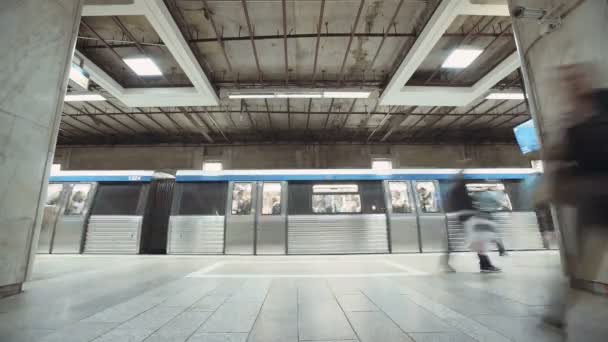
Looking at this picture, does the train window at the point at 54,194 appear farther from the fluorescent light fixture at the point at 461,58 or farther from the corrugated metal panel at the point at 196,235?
the fluorescent light fixture at the point at 461,58

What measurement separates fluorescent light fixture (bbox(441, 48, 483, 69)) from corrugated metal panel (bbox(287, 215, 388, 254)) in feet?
19.8

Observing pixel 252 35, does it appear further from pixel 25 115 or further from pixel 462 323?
pixel 462 323

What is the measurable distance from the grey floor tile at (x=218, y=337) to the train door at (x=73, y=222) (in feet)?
A: 23.5

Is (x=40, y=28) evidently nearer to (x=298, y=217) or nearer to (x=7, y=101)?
(x=7, y=101)

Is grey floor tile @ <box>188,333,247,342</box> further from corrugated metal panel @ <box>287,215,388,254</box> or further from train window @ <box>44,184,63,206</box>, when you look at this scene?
train window @ <box>44,184,63,206</box>

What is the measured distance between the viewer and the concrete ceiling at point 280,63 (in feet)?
21.4

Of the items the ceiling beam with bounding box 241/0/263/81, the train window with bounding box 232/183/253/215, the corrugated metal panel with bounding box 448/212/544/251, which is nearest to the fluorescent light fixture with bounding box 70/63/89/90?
the ceiling beam with bounding box 241/0/263/81

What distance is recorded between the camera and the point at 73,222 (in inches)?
265

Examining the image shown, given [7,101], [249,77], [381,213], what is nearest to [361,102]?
[249,77]

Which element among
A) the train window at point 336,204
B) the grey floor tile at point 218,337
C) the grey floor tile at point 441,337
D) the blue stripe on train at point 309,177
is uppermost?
the blue stripe on train at point 309,177

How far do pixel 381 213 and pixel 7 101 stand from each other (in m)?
7.28

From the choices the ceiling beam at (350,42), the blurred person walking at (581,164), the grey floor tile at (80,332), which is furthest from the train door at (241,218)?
the blurred person walking at (581,164)

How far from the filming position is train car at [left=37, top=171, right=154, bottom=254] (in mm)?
6664

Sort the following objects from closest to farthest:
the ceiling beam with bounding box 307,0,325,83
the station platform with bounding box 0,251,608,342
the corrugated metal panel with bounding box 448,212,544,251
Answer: the station platform with bounding box 0,251,608,342 < the ceiling beam with bounding box 307,0,325,83 < the corrugated metal panel with bounding box 448,212,544,251
